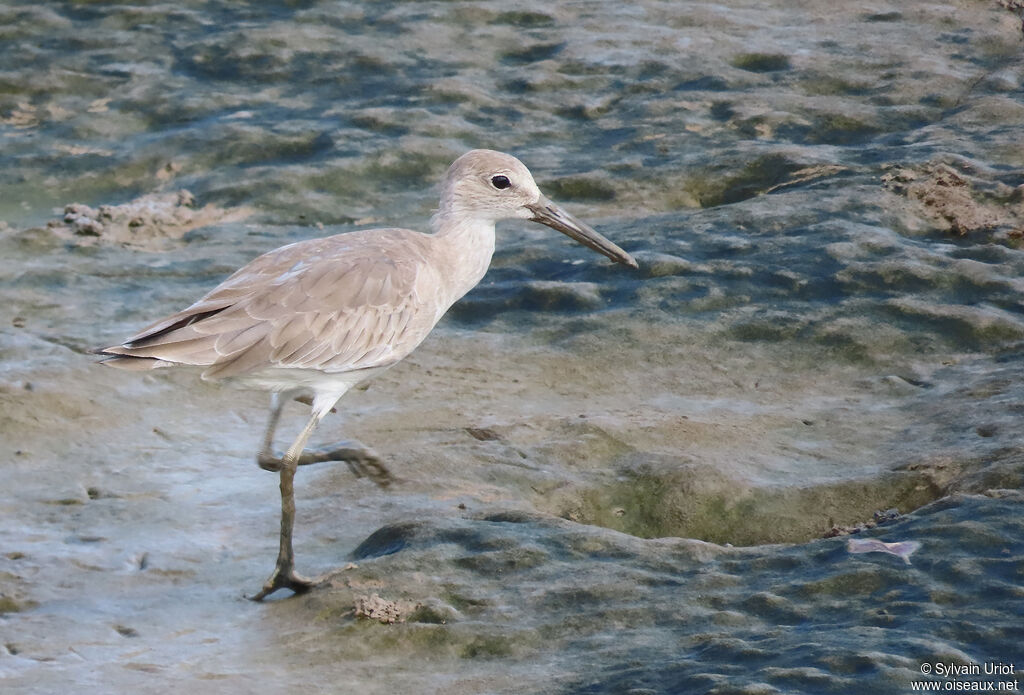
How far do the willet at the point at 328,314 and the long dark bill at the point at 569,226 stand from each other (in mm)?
165

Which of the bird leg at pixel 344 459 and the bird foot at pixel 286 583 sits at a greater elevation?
the bird leg at pixel 344 459

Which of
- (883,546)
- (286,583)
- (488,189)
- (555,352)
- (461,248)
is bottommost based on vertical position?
(286,583)

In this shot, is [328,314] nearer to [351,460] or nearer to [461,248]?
[351,460]

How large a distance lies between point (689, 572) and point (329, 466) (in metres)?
2.16

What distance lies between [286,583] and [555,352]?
274cm

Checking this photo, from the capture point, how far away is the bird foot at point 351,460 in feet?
20.0

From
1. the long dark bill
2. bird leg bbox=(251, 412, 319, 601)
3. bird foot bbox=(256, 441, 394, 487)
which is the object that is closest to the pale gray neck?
the long dark bill

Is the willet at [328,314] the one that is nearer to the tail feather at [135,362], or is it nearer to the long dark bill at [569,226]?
the tail feather at [135,362]

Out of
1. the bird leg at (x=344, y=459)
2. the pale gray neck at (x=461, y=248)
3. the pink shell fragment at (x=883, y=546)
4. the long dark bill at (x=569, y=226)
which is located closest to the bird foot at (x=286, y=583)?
the bird leg at (x=344, y=459)

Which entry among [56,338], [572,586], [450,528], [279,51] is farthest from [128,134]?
[572,586]

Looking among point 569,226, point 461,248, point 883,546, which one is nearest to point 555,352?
point 569,226

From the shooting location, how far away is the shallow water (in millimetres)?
4855

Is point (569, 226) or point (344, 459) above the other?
point (569, 226)

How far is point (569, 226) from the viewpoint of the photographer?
23.0 ft
